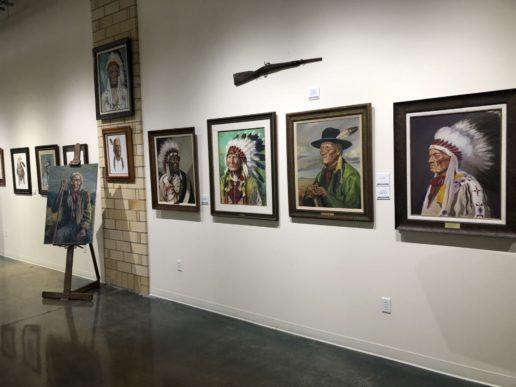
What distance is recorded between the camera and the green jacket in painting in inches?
126

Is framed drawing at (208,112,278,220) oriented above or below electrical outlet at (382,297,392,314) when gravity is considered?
above

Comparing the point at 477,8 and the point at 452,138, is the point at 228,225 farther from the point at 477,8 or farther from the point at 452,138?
the point at 477,8

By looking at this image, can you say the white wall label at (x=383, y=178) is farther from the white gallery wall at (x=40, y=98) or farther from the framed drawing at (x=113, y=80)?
the white gallery wall at (x=40, y=98)

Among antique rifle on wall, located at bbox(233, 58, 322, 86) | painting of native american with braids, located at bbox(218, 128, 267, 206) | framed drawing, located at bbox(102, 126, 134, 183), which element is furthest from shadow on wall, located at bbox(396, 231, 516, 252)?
framed drawing, located at bbox(102, 126, 134, 183)

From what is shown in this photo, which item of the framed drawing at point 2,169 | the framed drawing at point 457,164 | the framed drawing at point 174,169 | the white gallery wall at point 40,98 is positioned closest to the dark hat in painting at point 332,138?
the framed drawing at point 457,164

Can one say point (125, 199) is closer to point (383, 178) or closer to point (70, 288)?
point (70, 288)

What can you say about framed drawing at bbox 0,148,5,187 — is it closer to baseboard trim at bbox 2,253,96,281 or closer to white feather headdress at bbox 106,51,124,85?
baseboard trim at bbox 2,253,96,281

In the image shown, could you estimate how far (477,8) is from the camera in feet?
8.64

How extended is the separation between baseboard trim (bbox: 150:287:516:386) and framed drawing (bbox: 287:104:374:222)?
968 millimetres

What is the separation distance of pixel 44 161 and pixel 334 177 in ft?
15.0

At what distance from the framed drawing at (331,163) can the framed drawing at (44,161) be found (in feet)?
12.7

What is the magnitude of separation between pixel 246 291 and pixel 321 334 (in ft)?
2.69

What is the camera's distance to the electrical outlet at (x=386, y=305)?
314cm

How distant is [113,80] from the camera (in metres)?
4.89
